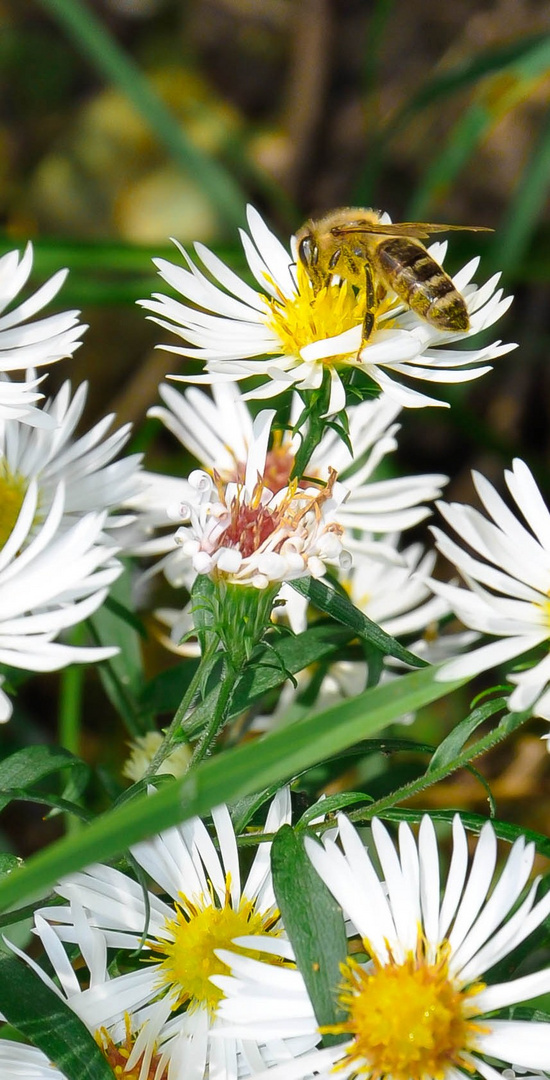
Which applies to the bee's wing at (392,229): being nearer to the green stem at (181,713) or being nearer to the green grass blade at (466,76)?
the green stem at (181,713)

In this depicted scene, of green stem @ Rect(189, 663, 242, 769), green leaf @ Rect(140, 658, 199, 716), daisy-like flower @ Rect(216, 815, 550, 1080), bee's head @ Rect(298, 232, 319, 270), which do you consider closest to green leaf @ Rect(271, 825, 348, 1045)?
daisy-like flower @ Rect(216, 815, 550, 1080)

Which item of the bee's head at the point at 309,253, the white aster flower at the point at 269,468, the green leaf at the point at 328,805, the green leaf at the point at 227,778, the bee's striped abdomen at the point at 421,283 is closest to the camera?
the green leaf at the point at 227,778

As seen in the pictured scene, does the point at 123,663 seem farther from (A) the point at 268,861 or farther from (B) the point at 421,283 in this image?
(B) the point at 421,283

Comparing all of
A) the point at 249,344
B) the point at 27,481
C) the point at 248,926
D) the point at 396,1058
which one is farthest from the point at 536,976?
the point at 27,481

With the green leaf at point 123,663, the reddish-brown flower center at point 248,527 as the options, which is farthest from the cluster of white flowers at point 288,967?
the green leaf at point 123,663

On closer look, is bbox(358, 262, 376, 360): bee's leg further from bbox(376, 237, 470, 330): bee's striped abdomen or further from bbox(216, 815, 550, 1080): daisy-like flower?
bbox(216, 815, 550, 1080): daisy-like flower

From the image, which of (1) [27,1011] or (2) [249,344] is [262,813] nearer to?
(1) [27,1011]
